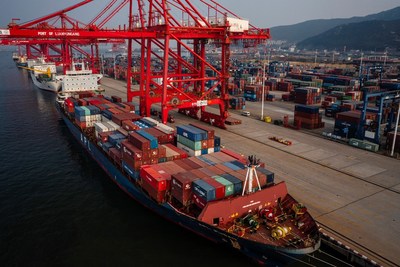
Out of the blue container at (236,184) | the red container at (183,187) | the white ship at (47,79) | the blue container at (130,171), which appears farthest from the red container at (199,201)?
the white ship at (47,79)

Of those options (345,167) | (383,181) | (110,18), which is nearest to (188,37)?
(110,18)

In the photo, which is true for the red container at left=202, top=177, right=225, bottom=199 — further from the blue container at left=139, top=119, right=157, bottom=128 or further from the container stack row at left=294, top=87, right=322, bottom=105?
the container stack row at left=294, top=87, right=322, bottom=105

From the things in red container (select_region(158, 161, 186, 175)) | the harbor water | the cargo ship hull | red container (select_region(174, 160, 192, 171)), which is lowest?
the harbor water

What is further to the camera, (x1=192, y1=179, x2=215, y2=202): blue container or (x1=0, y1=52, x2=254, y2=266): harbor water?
(x1=0, y1=52, x2=254, y2=266): harbor water

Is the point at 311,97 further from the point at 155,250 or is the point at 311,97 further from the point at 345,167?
the point at 155,250

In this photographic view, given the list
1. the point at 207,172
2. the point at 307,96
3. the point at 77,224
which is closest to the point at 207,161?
the point at 207,172

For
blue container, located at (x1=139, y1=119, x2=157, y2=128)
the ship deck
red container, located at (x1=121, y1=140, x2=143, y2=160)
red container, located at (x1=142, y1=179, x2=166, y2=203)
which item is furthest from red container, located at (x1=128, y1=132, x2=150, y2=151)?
the ship deck

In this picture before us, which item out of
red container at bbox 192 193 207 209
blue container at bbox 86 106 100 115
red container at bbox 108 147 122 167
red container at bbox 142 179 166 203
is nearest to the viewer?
red container at bbox 192 193 207 209

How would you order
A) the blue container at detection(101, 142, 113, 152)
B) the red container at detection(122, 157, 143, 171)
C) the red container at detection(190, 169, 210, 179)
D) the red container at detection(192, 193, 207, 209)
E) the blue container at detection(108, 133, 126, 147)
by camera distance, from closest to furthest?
the red container at detection(192, 193, 207, 209), the red container at detection(190, 169, 210, 179), the red container at detection(122, 157, 143, 171), the blue container at detection(108, 133, 126, 147), the blue container at detection(101, 142, 113, 152)
